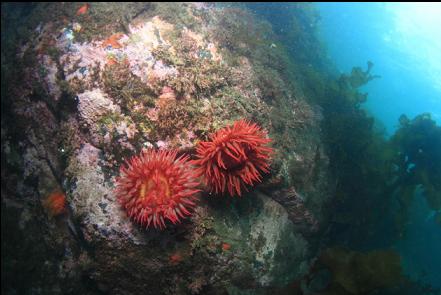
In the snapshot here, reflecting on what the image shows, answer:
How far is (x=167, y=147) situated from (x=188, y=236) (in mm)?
1432

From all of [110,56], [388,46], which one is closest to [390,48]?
[388,46]

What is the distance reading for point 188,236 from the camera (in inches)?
181

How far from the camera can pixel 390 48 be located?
29.1 metres

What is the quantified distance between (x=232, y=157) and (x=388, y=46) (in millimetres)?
31741

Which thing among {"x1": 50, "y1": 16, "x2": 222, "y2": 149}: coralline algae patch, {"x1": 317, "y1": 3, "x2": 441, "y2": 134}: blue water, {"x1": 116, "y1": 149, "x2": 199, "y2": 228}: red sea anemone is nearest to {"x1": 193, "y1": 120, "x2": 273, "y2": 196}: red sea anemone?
{"x1": 116, "y1": 149, "x2": 199, "y2": 228}: red sea anemone

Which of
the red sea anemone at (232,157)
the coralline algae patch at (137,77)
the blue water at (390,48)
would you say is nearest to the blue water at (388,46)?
the blue water at (390,48)

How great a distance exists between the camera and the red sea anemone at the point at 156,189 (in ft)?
13.0

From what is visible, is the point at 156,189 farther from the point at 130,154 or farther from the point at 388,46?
the point at 388,46

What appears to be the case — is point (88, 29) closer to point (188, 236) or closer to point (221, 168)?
point (221, 168)

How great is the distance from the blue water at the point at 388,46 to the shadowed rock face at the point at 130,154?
58.6 feet

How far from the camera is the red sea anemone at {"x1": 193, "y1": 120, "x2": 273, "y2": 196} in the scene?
4102mm

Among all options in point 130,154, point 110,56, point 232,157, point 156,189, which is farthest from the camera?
point 110,56

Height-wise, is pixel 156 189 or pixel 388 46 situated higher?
pixel 388 46

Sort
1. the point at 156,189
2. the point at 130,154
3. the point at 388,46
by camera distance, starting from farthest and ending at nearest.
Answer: the point at 388,46
the point at 130,154
the point at 156,189
